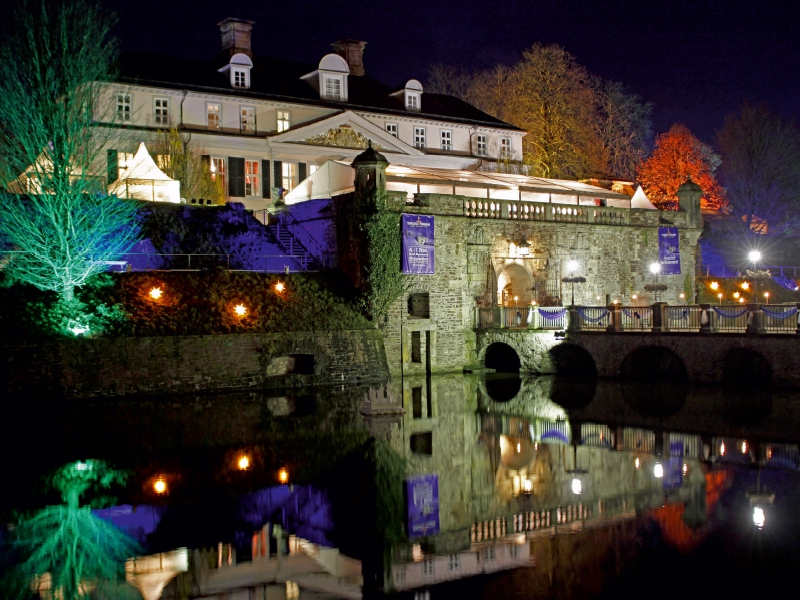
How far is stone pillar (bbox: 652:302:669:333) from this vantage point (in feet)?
95.9

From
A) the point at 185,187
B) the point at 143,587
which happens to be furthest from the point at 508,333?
the point at 143,587

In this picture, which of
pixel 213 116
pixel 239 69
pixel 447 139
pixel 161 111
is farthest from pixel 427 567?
pixel 447 139

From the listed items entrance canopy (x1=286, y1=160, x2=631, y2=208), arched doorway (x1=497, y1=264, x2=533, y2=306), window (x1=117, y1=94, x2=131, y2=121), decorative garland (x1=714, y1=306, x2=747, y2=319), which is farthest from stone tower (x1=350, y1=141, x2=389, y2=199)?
window (x1=117, y1=94, x2=131, y2=121)

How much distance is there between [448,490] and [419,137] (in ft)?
109

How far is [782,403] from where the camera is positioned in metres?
23.4

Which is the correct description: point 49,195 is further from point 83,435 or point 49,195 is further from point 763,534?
point 763,534

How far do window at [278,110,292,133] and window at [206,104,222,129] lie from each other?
2880 millimetres

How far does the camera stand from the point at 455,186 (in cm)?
3512

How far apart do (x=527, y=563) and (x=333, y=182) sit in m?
24.8

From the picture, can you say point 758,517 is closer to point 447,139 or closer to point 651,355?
point 651,355

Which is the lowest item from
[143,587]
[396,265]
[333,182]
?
[143,587]

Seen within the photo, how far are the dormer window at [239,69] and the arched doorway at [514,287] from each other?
15.8 meters

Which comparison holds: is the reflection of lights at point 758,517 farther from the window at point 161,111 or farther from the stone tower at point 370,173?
the window at point 161,111

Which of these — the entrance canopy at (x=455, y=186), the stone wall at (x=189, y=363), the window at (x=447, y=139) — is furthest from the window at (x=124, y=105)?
the window at (x=447, y=139)
